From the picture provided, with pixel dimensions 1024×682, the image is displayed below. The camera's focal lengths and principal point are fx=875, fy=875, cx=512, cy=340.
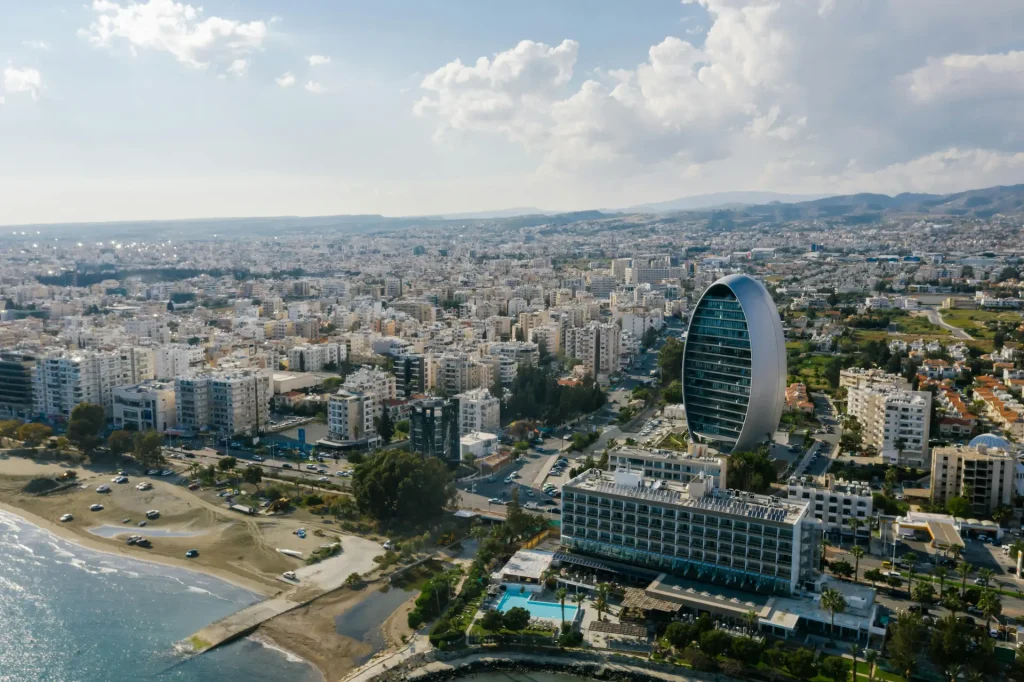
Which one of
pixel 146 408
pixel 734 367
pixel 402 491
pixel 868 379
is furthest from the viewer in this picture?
pixel 868 379

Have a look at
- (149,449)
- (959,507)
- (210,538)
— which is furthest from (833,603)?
(149,449)

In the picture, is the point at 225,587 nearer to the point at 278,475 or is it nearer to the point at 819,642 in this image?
the point at 278,475

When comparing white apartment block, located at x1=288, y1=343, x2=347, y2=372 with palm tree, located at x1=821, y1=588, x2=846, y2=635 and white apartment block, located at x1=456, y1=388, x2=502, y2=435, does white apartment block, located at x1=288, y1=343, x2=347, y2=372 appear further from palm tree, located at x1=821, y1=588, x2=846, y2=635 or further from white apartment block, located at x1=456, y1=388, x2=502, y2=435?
palm tree, located at x1=821, y1=588, x2=846, y2=635

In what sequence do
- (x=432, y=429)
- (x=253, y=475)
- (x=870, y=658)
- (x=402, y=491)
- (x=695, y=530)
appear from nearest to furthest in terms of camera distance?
(x=870, y=658) → (x=695, y=530) → (x=402, y=491) → (x=253, y=475) → (x=432, y=429)

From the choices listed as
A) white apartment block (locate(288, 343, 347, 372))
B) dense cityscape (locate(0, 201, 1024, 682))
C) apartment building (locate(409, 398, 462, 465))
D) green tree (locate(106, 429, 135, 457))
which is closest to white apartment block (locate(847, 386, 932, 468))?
dense cityscape (locate(0, 201, 1024, 682))

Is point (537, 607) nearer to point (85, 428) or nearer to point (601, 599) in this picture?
point (601, 599)

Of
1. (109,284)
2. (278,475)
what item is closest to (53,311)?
(109,284)

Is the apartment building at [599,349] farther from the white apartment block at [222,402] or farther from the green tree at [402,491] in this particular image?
the green tree at [402,491]
